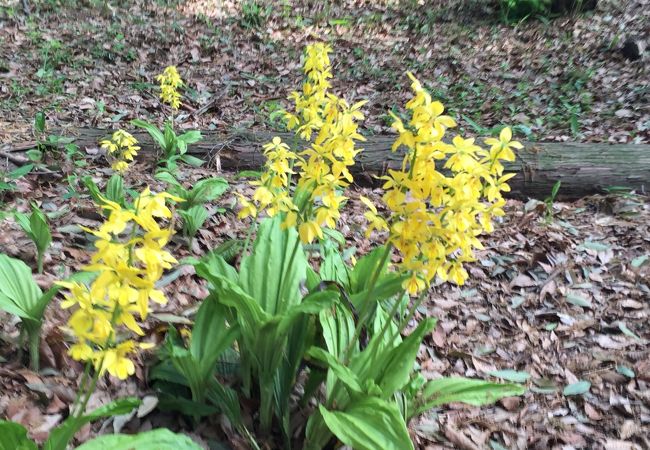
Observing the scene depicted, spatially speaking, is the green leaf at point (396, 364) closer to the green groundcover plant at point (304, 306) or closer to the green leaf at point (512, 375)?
the green groundcover plant at point (304, 306)

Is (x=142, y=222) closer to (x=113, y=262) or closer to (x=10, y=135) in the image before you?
(x=113, y=262)

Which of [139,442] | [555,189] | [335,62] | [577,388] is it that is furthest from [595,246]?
[335,62]

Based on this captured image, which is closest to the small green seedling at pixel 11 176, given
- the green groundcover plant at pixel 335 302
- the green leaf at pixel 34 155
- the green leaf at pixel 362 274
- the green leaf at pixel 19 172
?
the green leaf at pixel 19 172

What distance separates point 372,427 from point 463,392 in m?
0.55

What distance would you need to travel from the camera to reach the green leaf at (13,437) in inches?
58.3

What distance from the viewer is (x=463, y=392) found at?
220 centimetres

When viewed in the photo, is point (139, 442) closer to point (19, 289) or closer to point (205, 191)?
point (19, 289)

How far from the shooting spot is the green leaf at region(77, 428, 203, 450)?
1.59m

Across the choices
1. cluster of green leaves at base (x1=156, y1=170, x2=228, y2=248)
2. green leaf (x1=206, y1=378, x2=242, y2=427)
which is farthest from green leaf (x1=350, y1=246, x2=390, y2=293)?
cluster of green leaves at base (x1=156, y1=170, x2=228, y2=248)

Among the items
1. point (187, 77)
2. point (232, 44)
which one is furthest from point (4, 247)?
point (232, 44)

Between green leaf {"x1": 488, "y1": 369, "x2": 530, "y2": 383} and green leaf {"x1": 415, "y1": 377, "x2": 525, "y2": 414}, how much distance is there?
678 millimetres

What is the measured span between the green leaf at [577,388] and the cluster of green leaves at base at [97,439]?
6.61 ft

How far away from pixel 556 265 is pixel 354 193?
73.0 inches

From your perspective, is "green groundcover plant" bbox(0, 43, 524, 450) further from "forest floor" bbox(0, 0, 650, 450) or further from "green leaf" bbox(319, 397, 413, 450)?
"forest floor" bbox(0, 0, 650, 450)
